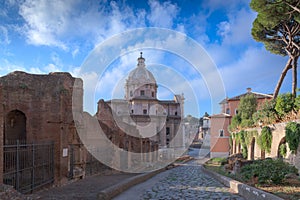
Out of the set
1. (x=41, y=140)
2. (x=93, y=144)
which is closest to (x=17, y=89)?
(x=41, y=140)

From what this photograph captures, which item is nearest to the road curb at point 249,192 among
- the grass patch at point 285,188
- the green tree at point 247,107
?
the grass patch at point 285,188

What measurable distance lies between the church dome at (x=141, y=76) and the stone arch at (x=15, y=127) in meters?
39.1

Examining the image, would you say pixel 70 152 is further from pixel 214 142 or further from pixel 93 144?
pixel 214 142

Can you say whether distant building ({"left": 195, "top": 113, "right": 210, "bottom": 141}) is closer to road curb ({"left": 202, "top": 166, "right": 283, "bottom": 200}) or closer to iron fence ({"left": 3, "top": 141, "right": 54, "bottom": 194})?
road curb ({"left": 202, "top": 166, "right": 283, "bottom": 200})

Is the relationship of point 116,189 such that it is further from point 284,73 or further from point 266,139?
point 284,73

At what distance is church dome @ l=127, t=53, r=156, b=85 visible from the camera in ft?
169

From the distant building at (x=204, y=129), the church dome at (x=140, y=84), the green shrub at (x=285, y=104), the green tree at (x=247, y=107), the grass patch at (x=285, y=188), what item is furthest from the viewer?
the distant building at (x=204, y=129)

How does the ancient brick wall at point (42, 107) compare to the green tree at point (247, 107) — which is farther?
the green tree at point (247, 107)

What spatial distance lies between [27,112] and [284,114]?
1493cm

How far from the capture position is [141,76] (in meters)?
51.8

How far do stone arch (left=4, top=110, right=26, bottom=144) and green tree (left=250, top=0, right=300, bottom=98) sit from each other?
1777cm

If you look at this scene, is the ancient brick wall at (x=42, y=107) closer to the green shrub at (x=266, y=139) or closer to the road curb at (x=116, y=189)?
the road curb at (x=116, y=189)

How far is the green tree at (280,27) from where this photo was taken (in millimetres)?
19922

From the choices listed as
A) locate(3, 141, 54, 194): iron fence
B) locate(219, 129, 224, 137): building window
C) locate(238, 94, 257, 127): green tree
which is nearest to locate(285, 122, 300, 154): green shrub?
locate(3, 141, 54, 194): iron fence
